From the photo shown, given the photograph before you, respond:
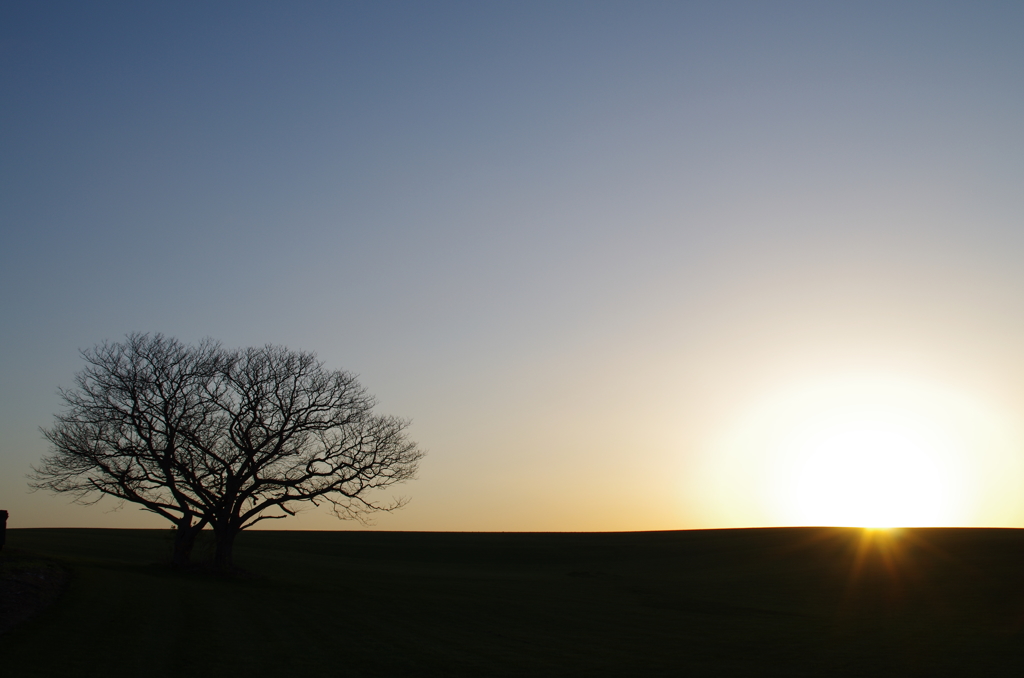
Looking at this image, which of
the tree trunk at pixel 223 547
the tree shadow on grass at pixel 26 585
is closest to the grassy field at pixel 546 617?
the tree shadow on grass at pixel 26 585

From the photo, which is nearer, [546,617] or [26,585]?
[26,585]

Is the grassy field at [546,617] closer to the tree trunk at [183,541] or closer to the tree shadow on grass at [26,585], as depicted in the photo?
the tree shadow on grass at [26,585]

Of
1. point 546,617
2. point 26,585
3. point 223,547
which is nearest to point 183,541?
point 223,547

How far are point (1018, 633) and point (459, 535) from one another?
6366cm

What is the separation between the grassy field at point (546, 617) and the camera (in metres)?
16.6

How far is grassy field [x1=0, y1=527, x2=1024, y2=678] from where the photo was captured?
1661cm

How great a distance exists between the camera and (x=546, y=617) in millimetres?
28156

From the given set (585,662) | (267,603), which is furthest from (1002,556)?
(267,603)

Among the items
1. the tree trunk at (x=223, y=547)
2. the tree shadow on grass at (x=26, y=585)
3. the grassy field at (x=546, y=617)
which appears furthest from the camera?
the tree trunk at (x=223, y=547)

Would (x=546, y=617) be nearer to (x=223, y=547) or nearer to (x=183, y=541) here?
(x=223, y=547)

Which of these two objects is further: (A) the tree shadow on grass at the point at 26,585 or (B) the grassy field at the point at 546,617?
(A) the tree shadow on grass at the point at 26,585

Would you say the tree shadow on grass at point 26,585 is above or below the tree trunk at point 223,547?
below

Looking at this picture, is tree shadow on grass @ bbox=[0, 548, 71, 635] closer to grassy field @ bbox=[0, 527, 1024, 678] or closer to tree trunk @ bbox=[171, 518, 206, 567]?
grassy field @ bbox=[0, 527, 1024, 678]

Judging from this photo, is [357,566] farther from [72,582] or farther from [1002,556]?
[1002,556]
